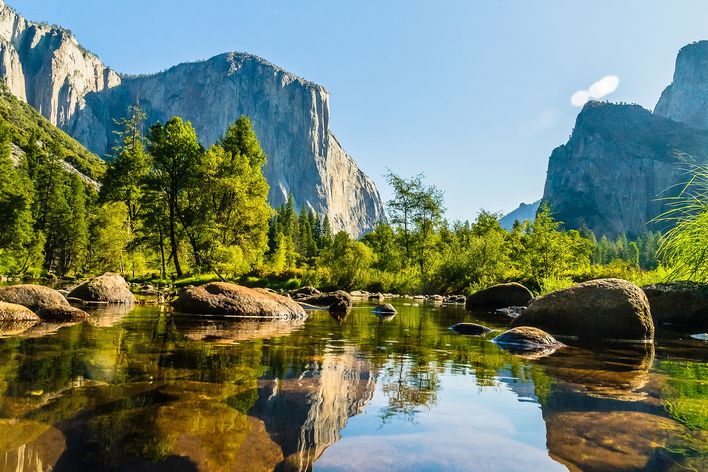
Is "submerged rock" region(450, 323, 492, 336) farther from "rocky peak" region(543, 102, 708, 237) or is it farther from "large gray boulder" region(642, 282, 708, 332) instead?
"rocky peak" region(543, 102, 708, 237)

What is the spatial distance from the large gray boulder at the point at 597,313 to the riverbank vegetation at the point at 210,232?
23.4ft

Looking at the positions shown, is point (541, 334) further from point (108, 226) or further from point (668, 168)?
point (668, 168)

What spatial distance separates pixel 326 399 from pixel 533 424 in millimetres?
1979

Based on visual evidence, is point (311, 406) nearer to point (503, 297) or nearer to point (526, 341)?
point (526, 341)

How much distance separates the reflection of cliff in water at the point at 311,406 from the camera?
318 centimetres

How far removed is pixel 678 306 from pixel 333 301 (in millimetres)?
13984

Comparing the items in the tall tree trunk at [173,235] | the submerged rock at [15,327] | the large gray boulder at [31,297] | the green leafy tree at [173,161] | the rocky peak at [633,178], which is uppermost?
the rocky peak at [633,178]

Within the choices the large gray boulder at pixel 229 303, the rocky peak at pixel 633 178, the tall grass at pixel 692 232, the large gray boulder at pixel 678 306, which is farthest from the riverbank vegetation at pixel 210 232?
the rocky peak at pixel 633 178

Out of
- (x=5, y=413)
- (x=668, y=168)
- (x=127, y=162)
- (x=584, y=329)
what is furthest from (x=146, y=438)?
(x=668, y=168)

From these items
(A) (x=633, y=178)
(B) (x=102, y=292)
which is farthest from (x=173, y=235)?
(A) (x=633, y=178)

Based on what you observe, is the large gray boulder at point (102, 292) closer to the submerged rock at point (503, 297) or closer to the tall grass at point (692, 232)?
the submerged rock at point (503, 297)

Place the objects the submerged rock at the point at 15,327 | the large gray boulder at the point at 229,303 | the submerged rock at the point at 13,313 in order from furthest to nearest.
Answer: the large gray boulder at the point at 229,303 < the submerged rock at the point at 13,313 < the submerged rock at the point at 15,327

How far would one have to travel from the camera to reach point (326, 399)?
14.5ft

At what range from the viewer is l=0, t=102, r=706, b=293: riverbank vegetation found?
29.5 metres
